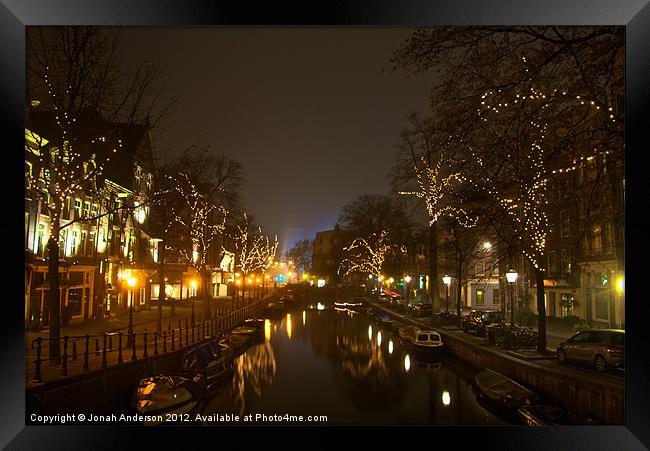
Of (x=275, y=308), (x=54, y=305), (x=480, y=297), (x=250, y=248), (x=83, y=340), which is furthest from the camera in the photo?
(x=250, y=248)

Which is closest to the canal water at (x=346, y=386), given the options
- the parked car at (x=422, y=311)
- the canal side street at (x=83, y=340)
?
Result: the canal side street at (x=83, y=340)

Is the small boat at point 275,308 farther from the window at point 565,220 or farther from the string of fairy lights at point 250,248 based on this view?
the window at point 565,220

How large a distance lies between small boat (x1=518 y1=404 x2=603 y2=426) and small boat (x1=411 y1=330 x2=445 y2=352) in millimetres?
9385

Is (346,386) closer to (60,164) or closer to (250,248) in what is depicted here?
(60,164)

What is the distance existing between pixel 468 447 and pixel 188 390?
6.21 m

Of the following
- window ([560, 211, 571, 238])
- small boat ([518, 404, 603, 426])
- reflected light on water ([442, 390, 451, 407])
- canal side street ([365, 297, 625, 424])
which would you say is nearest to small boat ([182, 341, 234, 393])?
reflected light on water ([442, 390, 451, 407])

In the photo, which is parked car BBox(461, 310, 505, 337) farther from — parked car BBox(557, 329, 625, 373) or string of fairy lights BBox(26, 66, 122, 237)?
string of fairy lights BBox(26, 66, 122, 237)

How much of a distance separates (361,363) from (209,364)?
22.7 feet

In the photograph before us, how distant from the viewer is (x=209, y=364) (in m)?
13.2

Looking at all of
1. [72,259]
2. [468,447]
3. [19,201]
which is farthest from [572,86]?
[72,259]

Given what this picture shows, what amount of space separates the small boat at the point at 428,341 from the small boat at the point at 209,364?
24.5ft

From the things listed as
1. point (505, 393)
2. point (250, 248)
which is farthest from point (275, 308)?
point (505, 393)
